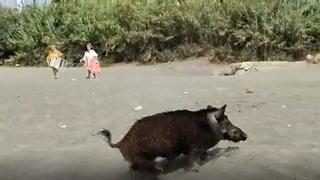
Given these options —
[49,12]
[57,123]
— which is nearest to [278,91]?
[57,123]

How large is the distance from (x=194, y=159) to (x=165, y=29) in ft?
79.9

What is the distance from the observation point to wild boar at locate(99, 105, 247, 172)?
7.02m

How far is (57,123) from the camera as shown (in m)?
11.3

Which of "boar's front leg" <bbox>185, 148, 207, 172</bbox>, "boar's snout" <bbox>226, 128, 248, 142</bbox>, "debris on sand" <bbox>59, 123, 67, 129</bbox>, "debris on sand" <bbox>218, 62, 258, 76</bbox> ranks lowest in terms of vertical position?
"debris on sand" <bbox>218, 62, 258, 76</bbox>

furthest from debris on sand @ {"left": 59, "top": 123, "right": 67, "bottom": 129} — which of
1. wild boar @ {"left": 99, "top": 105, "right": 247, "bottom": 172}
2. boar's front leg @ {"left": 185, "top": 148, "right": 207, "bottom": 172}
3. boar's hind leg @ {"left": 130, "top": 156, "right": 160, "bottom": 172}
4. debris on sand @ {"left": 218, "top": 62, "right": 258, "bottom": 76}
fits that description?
debris on sand @ {"left": 218, "top": 62, "right": 258, "bottom": 76}

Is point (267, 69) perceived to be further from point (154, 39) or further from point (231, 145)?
point (231, 145)

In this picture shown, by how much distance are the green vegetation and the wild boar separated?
67.6 ft

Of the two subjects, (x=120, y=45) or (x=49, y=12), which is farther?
(x=49, y=12)

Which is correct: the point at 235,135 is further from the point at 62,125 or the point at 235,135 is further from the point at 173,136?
the point at 62,125

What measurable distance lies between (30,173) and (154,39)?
24.1 meters

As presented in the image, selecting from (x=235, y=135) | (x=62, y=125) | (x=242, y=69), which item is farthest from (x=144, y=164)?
(x=242, y=69)

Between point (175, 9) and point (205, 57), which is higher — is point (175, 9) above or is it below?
above

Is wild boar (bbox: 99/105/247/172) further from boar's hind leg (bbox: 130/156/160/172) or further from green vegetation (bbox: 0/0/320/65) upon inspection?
green vegetation (bbox: 0/0/320/65)

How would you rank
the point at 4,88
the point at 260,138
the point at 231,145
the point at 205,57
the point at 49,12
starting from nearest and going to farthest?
the point at 231,145 < the point at 260,138 < the point at 4,88 < the point at 205,57 < the point at 49,12
